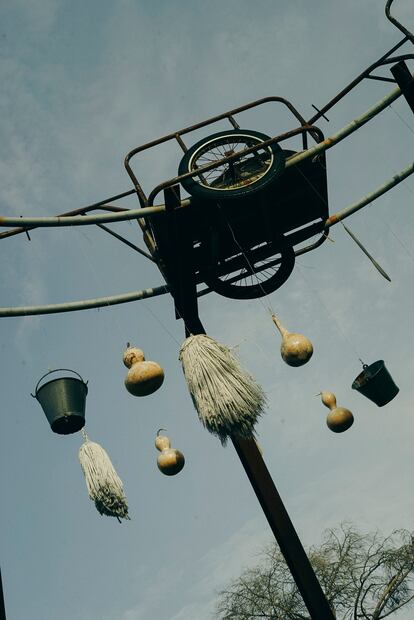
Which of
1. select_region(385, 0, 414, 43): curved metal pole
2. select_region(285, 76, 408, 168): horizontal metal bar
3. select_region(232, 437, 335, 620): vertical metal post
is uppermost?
select_region(385, 0, 414, 43): curved metal pole

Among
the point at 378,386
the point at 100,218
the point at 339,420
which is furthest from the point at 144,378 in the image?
the point at 378,386

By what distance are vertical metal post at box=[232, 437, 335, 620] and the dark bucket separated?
135 centimetres

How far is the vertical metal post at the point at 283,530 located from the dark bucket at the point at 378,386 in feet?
4.42

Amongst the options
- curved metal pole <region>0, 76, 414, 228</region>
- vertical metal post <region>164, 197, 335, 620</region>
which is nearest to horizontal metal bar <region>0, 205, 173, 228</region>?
curved metal pole <region>0, 76, 414, 228</region>

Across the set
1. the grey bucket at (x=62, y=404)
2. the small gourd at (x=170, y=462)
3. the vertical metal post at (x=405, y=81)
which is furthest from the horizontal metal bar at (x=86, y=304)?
the vertical metal post at (x=405, y=81)

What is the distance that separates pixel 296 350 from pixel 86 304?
213 cm

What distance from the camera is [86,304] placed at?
5523 millimetres

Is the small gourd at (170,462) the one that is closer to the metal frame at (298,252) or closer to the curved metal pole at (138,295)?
the metal frame at (298,252)

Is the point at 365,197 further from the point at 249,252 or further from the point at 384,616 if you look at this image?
the point at 384,616

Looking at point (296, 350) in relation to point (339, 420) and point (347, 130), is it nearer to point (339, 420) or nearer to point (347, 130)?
point (339, 420)

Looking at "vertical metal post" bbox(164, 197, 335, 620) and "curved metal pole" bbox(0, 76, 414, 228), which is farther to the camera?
"curved metal pole" bbox(0, 76, 414, 228)

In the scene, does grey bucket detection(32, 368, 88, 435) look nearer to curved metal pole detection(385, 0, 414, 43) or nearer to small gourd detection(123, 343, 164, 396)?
small gourd detection(123, 343, 164, 396)

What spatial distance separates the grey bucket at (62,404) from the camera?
4.70 metres

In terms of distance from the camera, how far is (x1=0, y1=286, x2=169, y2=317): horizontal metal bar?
17.2 ft
